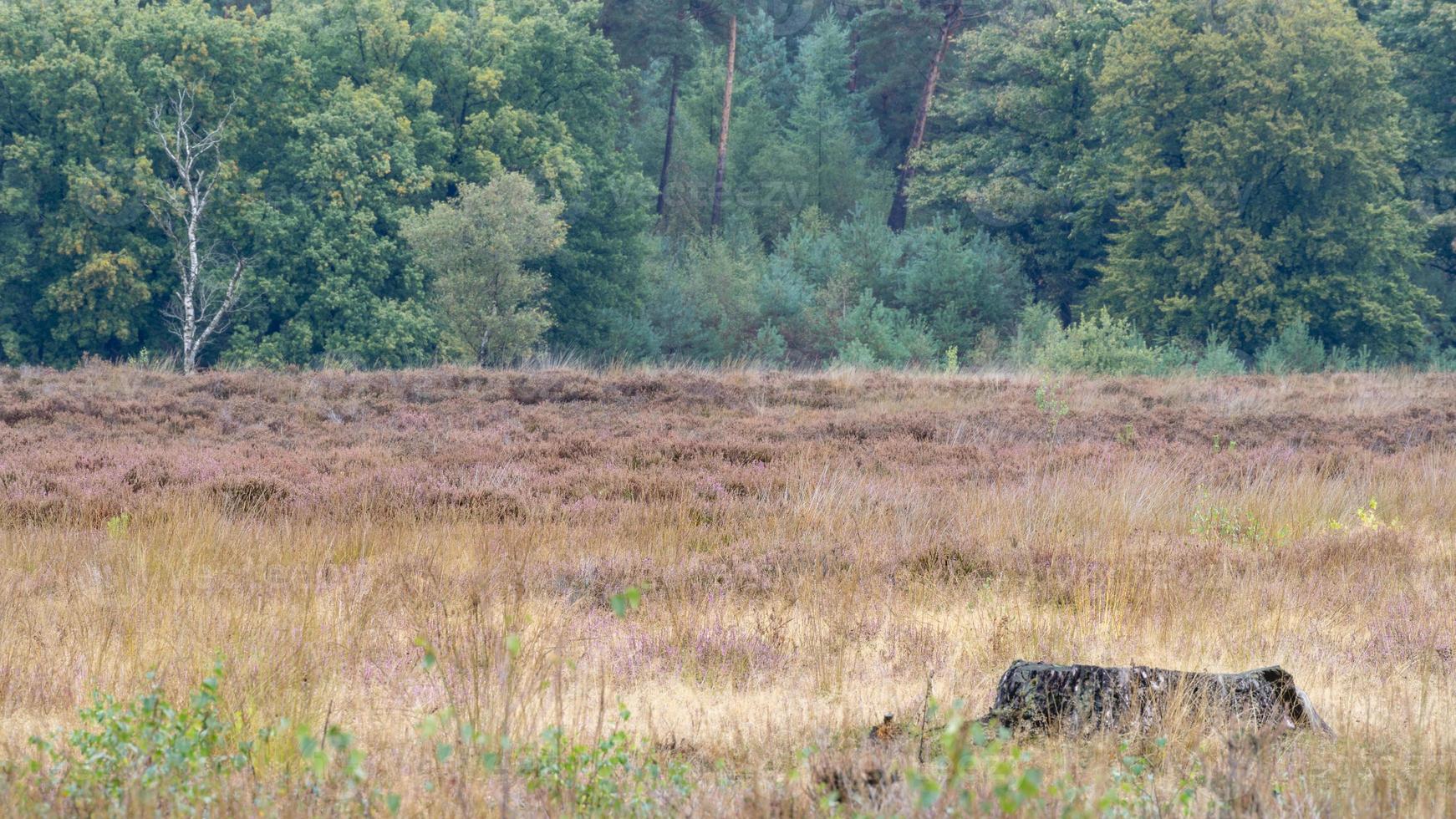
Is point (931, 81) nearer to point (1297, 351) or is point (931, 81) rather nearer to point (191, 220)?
point (1297, 351)

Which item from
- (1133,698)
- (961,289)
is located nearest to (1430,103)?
(961,289)

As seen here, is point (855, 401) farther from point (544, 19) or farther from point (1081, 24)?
point (1081, 24)

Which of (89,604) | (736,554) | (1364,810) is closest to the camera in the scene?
(1364,810)

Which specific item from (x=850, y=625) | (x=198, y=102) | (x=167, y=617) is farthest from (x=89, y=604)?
(x=198, y=102)

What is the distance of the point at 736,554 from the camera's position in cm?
855

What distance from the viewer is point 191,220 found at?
32.3 metres

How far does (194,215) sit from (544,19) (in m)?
15.3

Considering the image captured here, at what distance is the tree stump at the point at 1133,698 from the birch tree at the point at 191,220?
3069 centimetres

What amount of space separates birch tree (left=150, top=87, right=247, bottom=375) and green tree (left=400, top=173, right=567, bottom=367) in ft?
17.5

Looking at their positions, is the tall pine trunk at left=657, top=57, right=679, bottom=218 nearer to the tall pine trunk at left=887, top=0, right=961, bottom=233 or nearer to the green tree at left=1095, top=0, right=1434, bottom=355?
the tall pine trunk at left=887, top=0, right=961, bottom=233

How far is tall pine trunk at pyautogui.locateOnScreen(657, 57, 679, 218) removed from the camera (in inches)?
2061

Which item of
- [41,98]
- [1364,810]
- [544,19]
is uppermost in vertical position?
[544,19]

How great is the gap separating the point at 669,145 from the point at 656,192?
10639mm

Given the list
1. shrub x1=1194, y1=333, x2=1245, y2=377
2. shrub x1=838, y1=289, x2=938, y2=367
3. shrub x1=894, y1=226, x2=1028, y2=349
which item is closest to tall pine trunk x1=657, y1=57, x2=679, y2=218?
shrub x1=838, y1=289, x2=938, y2=367
